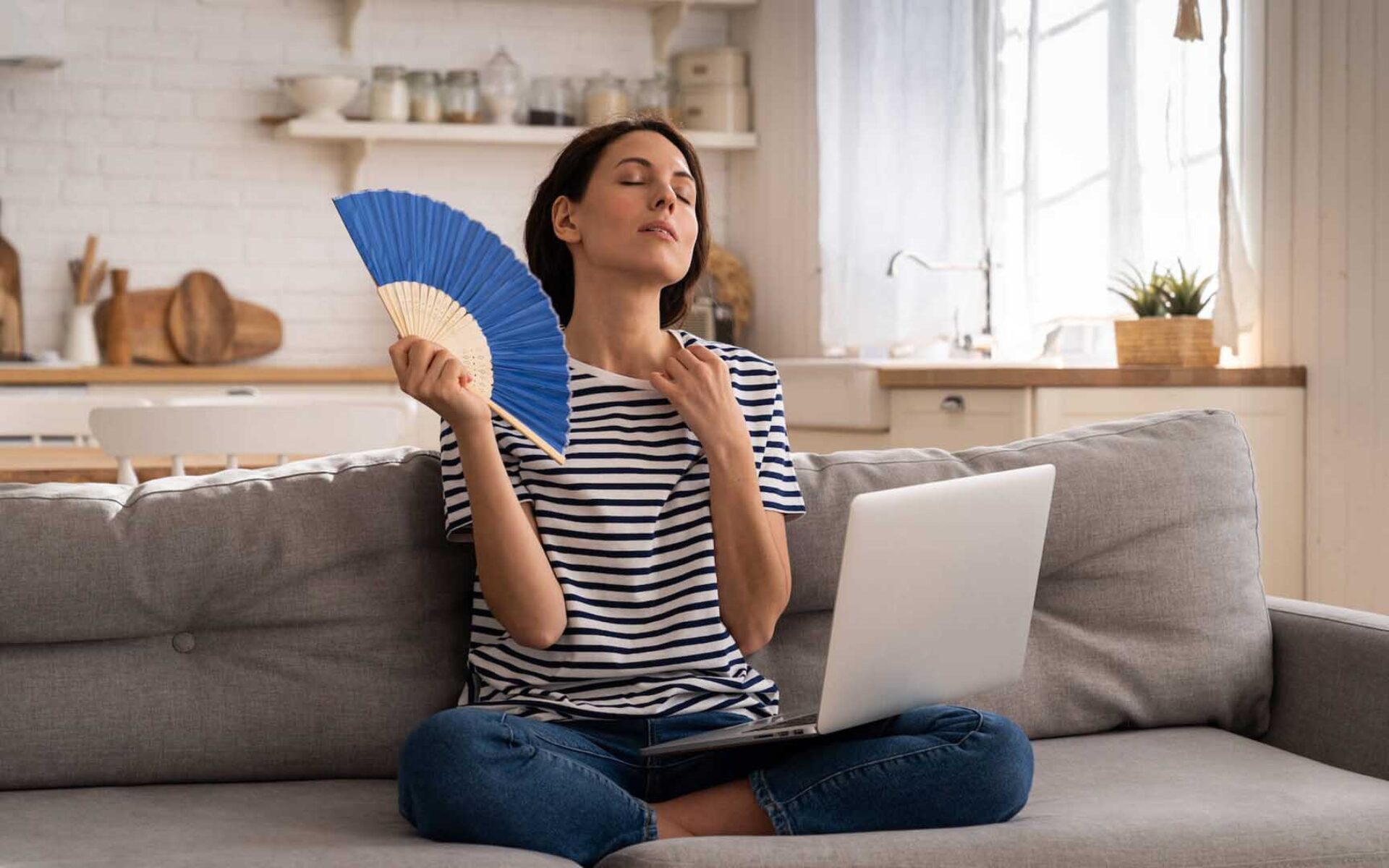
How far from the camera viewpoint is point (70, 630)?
1621 millimetres

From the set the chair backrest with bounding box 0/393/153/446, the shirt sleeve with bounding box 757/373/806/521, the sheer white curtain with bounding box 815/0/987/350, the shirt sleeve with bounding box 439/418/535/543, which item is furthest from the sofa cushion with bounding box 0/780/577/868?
the sheer white curtain with bounding box 815/0/987/350

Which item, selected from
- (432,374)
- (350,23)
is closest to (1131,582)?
(432,374)

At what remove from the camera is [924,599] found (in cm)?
145

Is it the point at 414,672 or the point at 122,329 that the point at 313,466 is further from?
the point at 122,329

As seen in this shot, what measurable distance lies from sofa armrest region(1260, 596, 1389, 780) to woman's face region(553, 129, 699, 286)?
3.04ft

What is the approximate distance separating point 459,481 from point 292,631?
0.28 m

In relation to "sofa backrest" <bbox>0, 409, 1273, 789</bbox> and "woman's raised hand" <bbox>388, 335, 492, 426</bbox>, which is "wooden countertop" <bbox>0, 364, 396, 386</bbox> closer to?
"sofa backrest" <bbox>0, 409, 1273, 789</bbox>

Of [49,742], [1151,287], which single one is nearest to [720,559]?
[49,742]

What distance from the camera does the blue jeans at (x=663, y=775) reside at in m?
1.38

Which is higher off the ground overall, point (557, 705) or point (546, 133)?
point (546, 133)

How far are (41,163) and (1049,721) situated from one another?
405cm

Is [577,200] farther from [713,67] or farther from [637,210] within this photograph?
[713,67]

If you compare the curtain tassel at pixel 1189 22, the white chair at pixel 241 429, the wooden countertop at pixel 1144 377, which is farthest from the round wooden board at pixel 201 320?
the curtain tassel at pixel 1189 22

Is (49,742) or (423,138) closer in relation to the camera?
(49,742)
